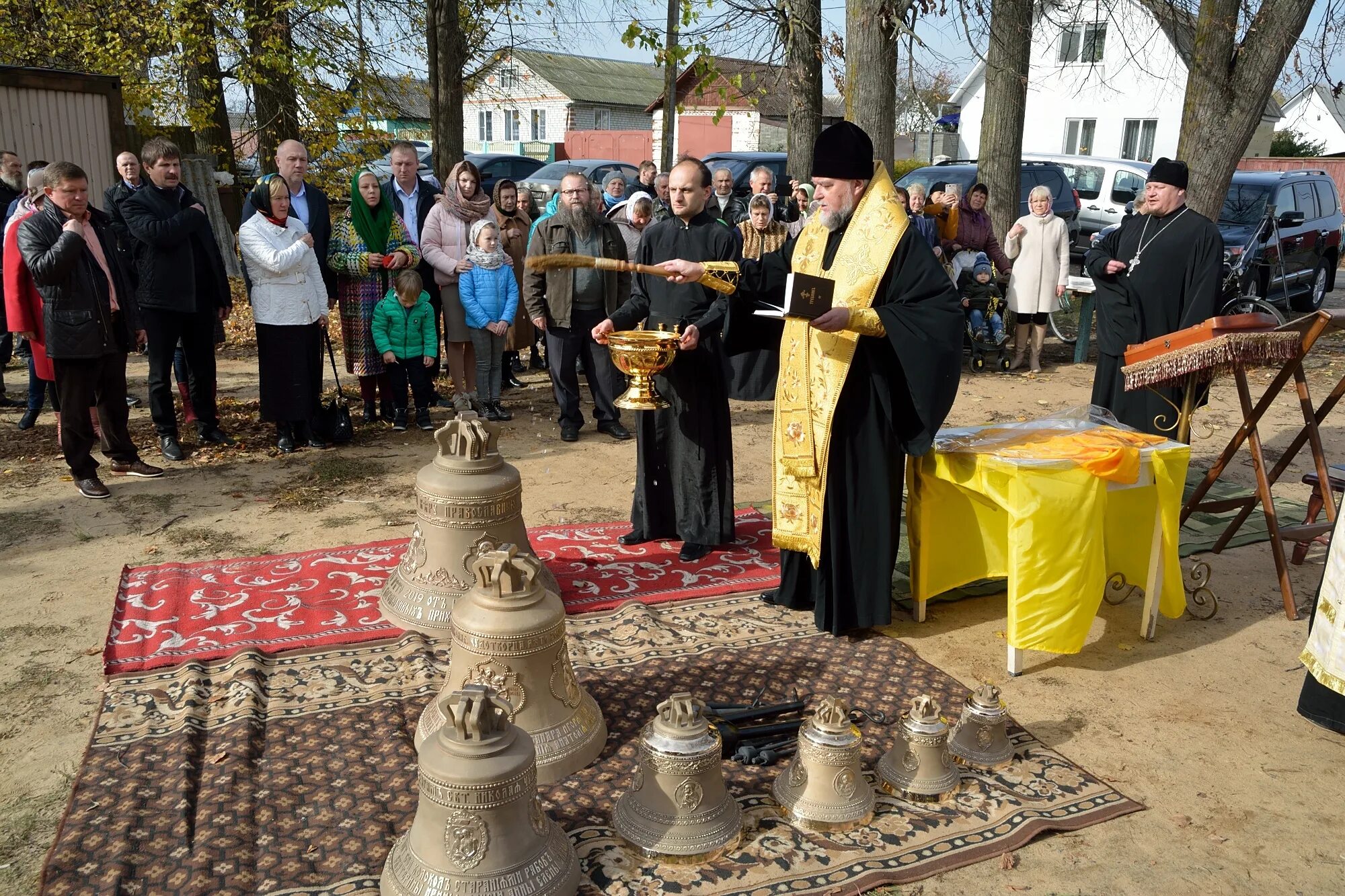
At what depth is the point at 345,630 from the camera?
4.76 metres

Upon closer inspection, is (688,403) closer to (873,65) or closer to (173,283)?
(173,283)

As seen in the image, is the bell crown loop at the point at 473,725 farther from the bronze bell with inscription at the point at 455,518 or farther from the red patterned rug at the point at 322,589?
the red patterned rug at the point at 322,589

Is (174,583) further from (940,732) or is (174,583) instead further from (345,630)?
(940,732)

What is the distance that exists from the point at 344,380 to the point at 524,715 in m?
7.37

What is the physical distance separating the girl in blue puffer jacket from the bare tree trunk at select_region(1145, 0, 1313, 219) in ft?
24.0

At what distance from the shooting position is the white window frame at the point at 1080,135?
114 ft

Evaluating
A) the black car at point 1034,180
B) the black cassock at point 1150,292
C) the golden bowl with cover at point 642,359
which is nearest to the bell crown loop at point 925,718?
the golden bowl with cover at point 642,359

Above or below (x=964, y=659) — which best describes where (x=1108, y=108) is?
above

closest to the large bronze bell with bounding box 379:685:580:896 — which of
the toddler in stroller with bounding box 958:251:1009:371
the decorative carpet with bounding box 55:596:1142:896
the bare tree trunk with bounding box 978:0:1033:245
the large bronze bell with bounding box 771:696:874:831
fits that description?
the decorative carpet with bounding box 55:596:1142:896

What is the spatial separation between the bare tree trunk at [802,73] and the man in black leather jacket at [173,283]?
626cm

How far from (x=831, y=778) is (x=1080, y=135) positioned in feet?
119

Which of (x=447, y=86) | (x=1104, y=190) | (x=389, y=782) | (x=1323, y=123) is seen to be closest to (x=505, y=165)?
(x=447, y=86)

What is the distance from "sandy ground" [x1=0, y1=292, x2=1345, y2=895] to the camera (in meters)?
3.34

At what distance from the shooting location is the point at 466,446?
4.43 m
